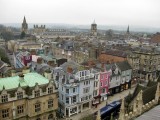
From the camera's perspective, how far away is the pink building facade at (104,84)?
52219 millimetres

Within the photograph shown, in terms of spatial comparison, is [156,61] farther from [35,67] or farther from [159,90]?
[159,90]

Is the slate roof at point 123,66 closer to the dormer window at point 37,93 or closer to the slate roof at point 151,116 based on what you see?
the dormer window at point 37,93

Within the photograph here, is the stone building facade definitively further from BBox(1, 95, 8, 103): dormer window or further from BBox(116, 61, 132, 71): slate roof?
BBox(1, 95, 8, 103): dormer window

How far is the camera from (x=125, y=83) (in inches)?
2452

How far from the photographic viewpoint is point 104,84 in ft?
176

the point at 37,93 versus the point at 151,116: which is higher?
the point at 151,116

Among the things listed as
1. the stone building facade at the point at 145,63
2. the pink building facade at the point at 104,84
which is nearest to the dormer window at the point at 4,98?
the pink building facade at the point at 104,84

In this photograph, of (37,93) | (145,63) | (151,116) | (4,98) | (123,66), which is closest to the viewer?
(151,116)

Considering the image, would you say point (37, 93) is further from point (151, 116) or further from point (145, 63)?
point (145, 63)

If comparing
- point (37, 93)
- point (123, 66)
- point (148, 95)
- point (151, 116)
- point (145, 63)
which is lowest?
point (145, 63)

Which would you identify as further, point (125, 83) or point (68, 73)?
point (125, 83)

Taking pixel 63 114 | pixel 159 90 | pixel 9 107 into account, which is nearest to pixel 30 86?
pixel 9 107

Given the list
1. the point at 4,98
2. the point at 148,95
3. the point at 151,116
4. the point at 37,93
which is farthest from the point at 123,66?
the point at 151,116

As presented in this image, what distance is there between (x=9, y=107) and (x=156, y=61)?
56090 millimetres
